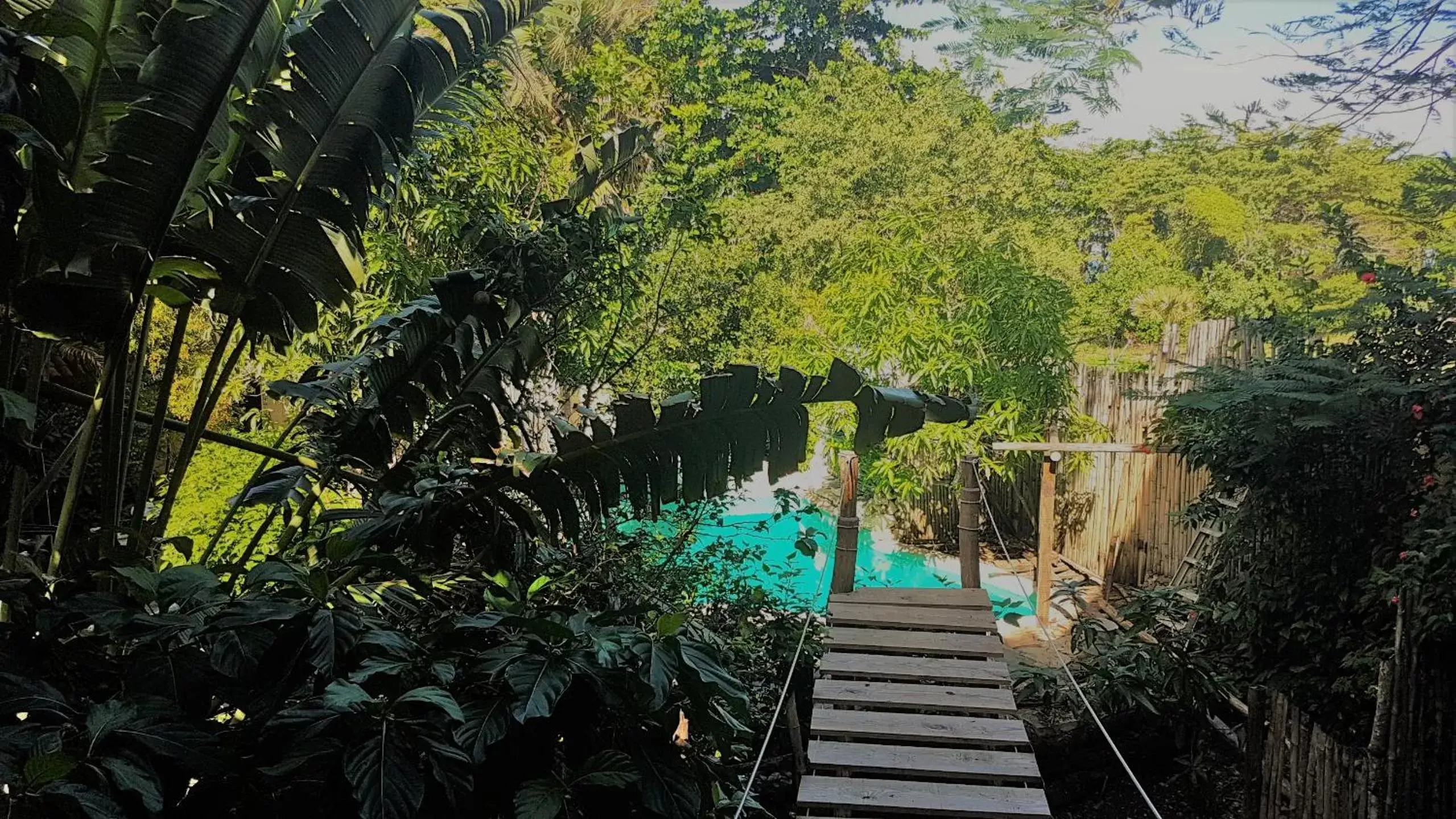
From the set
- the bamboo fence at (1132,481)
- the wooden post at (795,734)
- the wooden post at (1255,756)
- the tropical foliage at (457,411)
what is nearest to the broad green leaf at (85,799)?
the tropical foliage at (457,411)

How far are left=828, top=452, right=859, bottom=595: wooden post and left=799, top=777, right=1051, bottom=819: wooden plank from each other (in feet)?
4.38

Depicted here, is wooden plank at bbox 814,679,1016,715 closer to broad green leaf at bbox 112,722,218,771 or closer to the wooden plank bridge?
the wooden plank bridge

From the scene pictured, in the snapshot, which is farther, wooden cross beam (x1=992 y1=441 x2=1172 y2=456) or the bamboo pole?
wooden cross beam (x1=992 y1=441 x2=1172 y2=456)

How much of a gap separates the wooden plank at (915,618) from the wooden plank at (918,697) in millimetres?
409

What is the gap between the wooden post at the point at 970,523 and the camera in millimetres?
3641

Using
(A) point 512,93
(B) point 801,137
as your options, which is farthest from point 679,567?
(B) point 801,137

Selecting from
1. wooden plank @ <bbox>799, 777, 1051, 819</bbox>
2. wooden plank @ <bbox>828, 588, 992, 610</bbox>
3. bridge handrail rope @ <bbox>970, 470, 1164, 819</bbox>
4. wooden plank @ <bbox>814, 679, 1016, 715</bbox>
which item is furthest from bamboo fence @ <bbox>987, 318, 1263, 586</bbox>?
wooden plank @ <bbox>799, 777, 1051, 819</bbox>

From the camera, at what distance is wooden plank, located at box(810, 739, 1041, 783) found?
86.4 inches

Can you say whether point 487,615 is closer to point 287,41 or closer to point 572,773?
point 572,773

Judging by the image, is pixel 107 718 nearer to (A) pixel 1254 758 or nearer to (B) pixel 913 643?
(B) pixel 913 643

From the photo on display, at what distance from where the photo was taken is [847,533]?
11.6 ft

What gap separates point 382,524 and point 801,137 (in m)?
5.14

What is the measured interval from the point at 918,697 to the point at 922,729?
175 mm

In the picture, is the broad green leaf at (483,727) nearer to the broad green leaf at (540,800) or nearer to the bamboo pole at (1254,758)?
the broad green leaf at (540,800)
